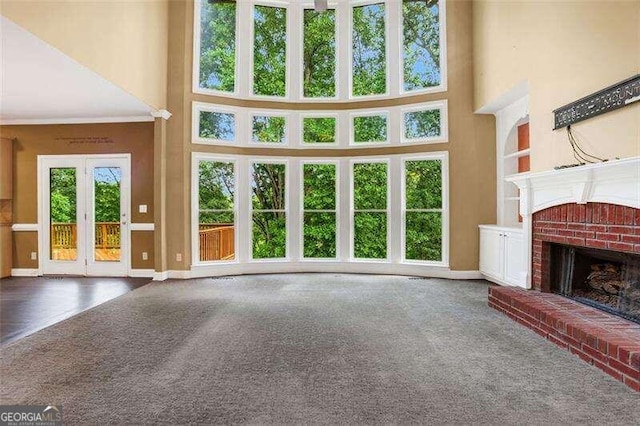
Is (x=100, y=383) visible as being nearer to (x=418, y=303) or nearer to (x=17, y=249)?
(x=418, y=303)

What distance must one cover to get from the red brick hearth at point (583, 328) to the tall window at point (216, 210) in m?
4.30

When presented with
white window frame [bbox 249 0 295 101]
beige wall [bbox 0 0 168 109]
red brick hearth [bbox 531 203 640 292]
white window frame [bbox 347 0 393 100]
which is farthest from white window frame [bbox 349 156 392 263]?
beige wall [bbox 0 0 168 109]

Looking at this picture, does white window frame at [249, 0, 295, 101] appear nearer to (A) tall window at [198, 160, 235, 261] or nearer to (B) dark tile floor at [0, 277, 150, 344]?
(A) tall window at [198, 160, 235, 261]

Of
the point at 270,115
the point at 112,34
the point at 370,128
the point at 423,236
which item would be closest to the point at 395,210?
the point at 423,236

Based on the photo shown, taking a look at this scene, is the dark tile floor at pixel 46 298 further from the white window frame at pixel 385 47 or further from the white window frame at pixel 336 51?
the white window frame at pixel 385 47

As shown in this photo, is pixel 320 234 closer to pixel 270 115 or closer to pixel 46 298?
pixel 270 115

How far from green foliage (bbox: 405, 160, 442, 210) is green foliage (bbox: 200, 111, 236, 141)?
3.08 metres

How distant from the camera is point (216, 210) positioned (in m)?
6.23

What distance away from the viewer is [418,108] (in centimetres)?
613

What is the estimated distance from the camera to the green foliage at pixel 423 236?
6062mm

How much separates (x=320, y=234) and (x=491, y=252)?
277 centimetres

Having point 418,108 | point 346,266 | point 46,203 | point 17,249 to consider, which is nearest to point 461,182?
point 418,108

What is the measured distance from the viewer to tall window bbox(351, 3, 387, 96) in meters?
6.40

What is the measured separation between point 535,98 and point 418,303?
2.87m
